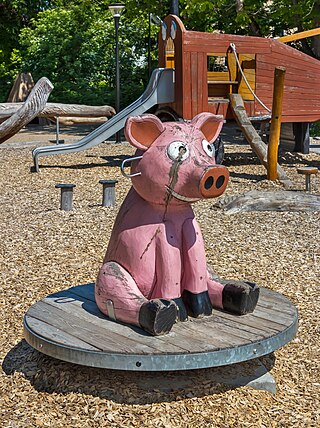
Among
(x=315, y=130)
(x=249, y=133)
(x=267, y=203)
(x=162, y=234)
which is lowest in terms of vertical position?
(x=315, y=130)

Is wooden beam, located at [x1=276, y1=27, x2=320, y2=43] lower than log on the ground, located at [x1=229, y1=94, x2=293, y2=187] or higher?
higher

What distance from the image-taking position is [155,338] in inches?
128

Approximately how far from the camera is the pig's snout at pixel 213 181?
128 inches

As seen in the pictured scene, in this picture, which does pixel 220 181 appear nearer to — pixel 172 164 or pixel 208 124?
pixel 172 164

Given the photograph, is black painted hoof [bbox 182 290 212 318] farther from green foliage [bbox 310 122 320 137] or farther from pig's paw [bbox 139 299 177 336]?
green foliage [bbox 310 122 320 137]

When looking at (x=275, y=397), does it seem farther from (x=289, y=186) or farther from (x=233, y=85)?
(x=233, y=85)

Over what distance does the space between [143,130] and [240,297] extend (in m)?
1.00

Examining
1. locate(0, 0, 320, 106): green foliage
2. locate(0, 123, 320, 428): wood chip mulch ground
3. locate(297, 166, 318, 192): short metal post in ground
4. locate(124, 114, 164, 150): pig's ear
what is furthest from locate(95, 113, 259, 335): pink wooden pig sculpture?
locate(0, 0, 320, 106): green foliage

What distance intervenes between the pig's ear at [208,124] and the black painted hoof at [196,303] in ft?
2.76

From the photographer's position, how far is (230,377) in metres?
3.57

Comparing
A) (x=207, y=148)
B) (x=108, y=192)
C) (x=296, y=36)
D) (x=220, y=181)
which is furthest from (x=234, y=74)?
(x=220, y=181)

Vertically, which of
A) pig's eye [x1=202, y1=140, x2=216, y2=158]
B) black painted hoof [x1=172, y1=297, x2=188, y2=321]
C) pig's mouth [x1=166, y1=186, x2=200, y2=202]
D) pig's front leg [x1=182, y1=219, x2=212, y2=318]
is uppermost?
pig's eye [x1=202, y1=140, x2=216, y2=158]

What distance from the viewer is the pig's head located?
129 inches

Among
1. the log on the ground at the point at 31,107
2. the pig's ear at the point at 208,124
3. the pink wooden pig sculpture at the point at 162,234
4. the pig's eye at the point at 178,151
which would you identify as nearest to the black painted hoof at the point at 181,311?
the pink wooden pig sculpture at the point at 162,234
